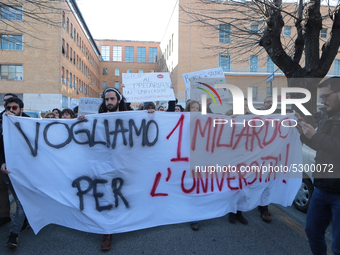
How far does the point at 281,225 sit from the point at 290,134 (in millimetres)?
1319

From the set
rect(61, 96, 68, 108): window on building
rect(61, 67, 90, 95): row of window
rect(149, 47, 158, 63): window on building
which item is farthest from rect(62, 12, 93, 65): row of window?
rect(149, 47, 158, 63): window on building

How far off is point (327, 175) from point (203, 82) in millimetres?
4238

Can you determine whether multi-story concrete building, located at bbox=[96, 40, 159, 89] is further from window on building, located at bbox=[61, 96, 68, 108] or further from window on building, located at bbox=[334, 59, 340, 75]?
window on building, located at bbox=[334, 59, 340, 75]

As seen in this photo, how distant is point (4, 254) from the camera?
111 inches

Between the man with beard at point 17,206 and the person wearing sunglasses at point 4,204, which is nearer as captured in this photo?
the man with beard at point 17,206

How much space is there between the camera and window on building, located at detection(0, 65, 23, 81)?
25609mm

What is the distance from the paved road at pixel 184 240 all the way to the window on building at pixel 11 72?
2669 cm

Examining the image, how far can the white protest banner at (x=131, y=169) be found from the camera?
10.4 ft

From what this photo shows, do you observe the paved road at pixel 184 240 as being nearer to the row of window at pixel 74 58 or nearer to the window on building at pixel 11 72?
the window on building at pixel 11 72

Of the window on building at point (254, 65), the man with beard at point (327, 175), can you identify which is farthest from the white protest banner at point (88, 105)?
the window on building at point (254, 65)

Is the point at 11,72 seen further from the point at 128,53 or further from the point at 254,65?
the point at 128,53

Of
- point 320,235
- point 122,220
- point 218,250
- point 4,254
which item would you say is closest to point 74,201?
point 122,220

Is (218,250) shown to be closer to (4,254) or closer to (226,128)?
(226,128)

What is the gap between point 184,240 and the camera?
10.4 feet
